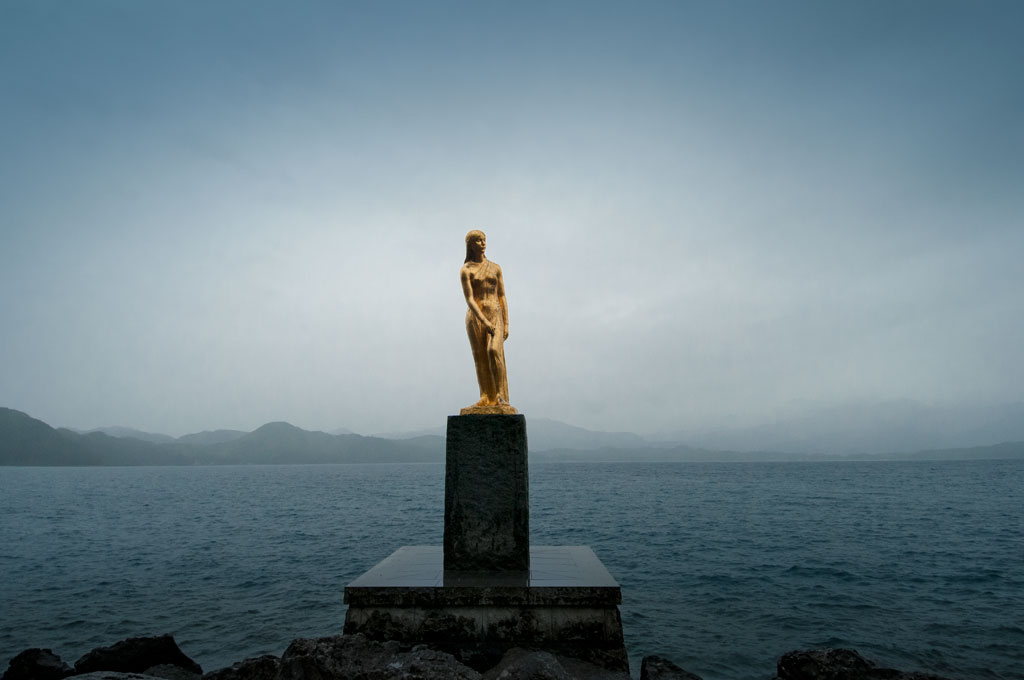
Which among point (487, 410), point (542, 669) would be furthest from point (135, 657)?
point (542, 669)

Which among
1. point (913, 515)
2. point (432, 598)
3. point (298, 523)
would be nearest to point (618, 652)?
point (432, 598)

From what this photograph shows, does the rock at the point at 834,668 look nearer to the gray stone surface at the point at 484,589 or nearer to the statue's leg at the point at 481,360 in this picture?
the gray stone surface at the point at 484,589

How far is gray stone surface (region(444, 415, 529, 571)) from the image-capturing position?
27.5 feet

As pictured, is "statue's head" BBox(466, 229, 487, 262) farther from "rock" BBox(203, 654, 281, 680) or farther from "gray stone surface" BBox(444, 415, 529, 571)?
"rock" BBox(203, 654, 281, 680)

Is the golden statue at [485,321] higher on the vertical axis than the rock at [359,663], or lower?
higher

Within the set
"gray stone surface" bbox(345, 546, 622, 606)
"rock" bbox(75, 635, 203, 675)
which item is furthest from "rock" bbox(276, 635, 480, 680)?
"rock" bbox(75, 635, 203, 675)

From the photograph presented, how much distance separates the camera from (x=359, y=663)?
6156 mm

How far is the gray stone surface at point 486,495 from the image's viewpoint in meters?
8.37

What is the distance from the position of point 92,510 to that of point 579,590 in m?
47.5

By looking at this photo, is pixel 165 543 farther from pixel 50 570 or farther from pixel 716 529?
pixel 716 529

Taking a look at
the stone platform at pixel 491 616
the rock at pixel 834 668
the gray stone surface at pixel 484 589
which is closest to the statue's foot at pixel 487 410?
the gray stone surface at pixel 484 589

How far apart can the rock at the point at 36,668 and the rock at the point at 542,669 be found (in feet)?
19.5

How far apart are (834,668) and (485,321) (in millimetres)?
6074

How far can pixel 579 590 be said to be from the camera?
6895 mm
